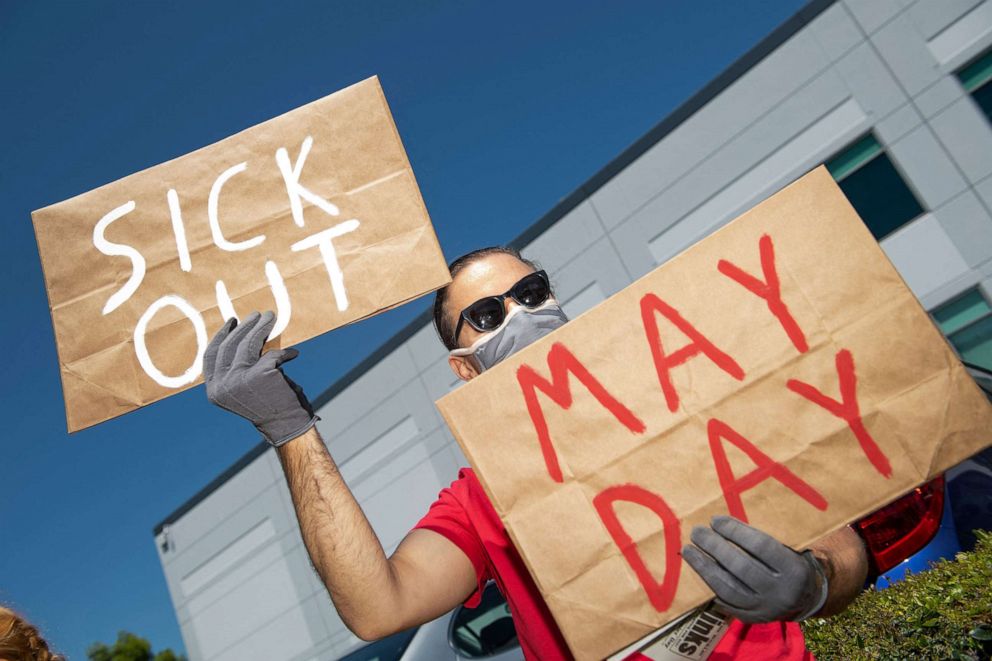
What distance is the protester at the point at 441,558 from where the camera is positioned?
140 centimetres

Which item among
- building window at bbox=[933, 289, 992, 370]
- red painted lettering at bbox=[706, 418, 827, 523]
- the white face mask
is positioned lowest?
building window at bbox=[933, 289, 992, 370]

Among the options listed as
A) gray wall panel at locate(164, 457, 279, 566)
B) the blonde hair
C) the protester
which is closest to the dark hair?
the protester

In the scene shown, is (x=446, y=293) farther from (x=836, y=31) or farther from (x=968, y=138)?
(x=836, y=31)

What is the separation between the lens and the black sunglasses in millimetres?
2152

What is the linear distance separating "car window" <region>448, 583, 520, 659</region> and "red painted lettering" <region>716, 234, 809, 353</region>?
8.04 ft

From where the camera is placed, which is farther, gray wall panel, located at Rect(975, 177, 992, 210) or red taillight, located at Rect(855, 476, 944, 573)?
gray wall panel, located at Rect(975, 177, 992, 210)

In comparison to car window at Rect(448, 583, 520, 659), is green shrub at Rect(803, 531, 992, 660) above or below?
below

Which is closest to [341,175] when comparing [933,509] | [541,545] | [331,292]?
[331,292]

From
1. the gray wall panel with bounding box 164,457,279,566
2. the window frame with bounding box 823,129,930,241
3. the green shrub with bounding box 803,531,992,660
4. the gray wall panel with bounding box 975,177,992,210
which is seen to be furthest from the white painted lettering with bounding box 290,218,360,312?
the gray wall panel with bounding box 164,457,279,566

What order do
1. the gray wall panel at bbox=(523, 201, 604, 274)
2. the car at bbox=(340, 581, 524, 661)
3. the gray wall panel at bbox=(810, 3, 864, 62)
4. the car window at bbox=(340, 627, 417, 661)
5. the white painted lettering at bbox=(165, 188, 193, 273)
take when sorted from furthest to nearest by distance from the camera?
1. the gray wall panel at bbox=(523, 201, 604, 274)
2. the gray wall panel at bbox=(810, 3, 864, 62)
3. the car window at bbox=(340, 627, 417, 661)
4. the car at bbox=(340, 581, 524, 661)
5. the white painted lettering at bbox=(165, 188, 193, 273)

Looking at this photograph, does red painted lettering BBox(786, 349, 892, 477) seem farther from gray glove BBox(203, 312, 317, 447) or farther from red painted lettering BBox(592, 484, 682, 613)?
gray glove BBox(203, 312, 317, 447)

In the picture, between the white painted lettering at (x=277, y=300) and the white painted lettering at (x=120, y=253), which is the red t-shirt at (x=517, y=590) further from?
the white painted lettering at (x=120, y=253)

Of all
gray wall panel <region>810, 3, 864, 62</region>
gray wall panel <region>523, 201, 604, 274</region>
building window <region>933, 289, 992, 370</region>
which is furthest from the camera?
gray wall panel <region>523, 201, 604, 274</region>

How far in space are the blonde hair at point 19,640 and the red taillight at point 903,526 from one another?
287cm
